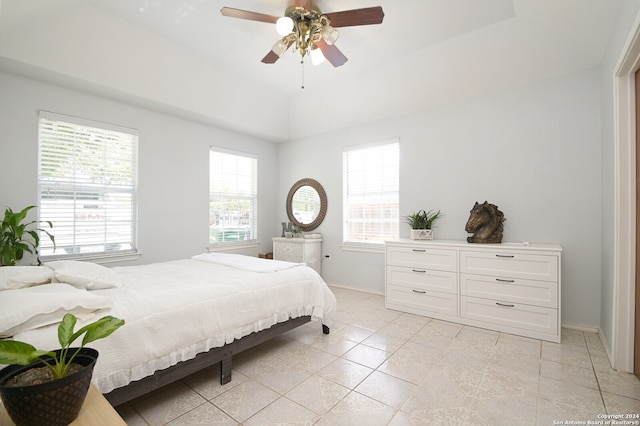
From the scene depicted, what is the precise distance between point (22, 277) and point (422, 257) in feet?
11.2

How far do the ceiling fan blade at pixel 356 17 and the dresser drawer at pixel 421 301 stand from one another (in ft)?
9.19

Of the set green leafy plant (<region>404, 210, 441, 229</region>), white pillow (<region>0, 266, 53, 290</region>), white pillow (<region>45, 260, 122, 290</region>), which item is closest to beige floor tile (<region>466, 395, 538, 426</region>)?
green leafy plant (<region>404, 210, 441, 229</region>)

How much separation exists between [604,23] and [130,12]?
4232 millimetres

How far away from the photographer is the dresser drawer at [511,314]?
272 cm

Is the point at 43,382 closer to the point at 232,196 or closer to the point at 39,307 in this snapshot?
the point at 39,307

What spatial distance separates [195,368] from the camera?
1903 mm

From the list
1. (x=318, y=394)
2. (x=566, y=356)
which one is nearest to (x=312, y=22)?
(x=318, y=394)

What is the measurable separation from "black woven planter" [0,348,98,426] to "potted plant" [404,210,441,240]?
338cm

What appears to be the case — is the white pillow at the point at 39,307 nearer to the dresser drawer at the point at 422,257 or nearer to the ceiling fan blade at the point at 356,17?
the ceiling fan blade at the point at 356,17

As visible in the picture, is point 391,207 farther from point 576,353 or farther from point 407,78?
point 576,353

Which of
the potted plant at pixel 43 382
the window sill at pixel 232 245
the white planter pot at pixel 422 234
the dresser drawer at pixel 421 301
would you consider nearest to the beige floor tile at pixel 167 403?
the potted plant at pixel 43 382

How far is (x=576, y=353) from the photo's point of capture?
8.10 feet

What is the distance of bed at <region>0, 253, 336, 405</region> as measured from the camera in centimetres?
143

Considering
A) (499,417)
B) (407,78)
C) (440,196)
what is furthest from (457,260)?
(407,78)
